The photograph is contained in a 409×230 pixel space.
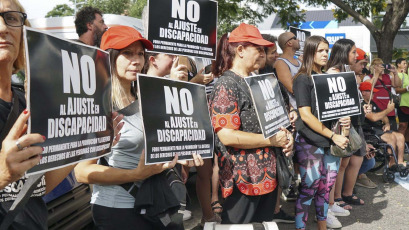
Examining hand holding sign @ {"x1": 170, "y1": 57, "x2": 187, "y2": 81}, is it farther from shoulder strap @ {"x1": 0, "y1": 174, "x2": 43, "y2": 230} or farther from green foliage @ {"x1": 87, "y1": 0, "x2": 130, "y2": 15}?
green foliage @ {"x1": 87, "y1": 0, "x2": 130, "y2": 15}

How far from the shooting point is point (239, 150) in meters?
3.10

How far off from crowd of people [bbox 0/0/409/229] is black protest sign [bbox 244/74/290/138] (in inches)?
4.3

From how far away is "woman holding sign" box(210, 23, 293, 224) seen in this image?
2994 millimetres

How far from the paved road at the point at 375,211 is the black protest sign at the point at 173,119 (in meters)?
2.67

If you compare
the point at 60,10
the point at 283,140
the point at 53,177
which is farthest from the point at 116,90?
the point at 60,10

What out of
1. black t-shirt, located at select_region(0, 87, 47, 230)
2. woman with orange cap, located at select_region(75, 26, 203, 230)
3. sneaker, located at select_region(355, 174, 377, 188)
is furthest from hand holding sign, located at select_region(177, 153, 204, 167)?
sneaker, located at select_region(355, 174, 377, 188)

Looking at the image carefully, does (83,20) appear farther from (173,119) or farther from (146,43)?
(173,119)

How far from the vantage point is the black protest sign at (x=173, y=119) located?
2.10 meters

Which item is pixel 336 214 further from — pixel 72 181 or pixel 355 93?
pixel 72 181

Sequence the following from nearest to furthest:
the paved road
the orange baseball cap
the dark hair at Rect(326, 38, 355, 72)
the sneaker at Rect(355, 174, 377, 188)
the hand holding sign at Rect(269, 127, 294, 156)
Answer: the orange baseball cap
the hand holding sign at Rect(269, 127, 294, 156)
the dark hair at Rect(326, 38, 355, 72)
the paved road
the sneaker at Rect(355, 174, 377, 188)

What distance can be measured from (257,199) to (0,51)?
6.83ft

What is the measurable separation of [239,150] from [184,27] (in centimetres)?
126

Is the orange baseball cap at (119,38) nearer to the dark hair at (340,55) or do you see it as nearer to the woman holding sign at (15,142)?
the woman holding sign at (15,142)

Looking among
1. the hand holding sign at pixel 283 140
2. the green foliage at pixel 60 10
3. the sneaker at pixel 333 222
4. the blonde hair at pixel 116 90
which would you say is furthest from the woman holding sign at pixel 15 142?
the green foliage at pixel 60 10
